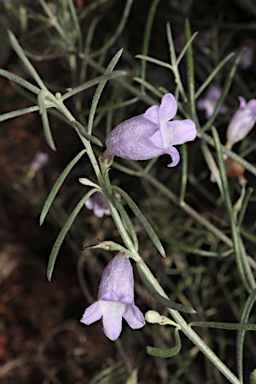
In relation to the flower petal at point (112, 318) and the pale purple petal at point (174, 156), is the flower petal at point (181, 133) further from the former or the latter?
the flower petal at point (112, 318)

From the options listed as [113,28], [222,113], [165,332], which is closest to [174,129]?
[165,332]

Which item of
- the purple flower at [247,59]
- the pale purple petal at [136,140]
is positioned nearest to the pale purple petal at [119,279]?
the pale purple petal at [136,140]

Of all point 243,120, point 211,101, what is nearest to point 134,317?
point 243,120

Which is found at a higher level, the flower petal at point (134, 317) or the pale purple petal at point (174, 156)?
the pale purple petal at point (174, 156)

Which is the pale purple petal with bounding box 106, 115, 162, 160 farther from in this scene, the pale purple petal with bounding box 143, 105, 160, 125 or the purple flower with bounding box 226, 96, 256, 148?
the purple flower with bounding box 226, 96, 256, 148

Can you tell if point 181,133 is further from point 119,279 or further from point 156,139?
point 119,279

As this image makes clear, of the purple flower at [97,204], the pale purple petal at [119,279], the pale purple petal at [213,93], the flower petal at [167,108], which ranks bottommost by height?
the pale purple petal at [213,93]

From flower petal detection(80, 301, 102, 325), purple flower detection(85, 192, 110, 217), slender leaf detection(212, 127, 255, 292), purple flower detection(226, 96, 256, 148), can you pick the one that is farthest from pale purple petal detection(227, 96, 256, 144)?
flower petal detection(80, 301, 102, 325)

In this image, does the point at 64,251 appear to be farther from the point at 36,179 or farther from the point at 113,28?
the point at 113,28
